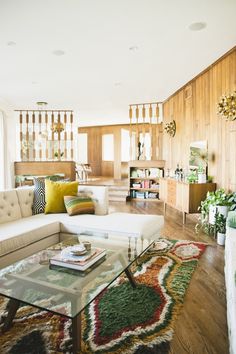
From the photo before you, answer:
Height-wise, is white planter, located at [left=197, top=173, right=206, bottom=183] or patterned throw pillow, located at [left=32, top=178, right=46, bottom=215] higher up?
white planter, located at [left=197, top=173, right=206, bottom=183]

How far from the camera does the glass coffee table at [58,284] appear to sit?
1.52 m

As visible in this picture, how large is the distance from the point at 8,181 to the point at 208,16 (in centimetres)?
637

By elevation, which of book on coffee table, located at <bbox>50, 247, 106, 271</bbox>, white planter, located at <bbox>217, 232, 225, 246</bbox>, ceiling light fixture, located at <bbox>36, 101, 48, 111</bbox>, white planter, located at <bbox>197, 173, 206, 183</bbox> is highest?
ceiling light fixture, located at <bbox>36, 101, 48, 111</bbox>

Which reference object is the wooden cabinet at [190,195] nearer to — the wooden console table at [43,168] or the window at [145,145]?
the window at [145,145]

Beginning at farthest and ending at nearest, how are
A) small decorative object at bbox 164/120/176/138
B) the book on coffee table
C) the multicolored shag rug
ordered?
small decorative object at bbox 164/120/176/138, the book on coffee table, the multicolored shag rug

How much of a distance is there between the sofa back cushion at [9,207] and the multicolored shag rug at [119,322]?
1240 mm

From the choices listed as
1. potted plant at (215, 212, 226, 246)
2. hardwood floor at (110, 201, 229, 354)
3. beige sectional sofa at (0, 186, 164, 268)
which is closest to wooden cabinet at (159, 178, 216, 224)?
potted plant at (215, 212, 226, 246)

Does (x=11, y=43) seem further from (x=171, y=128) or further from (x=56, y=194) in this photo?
(x=171, y=128)

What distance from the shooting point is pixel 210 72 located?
466cm

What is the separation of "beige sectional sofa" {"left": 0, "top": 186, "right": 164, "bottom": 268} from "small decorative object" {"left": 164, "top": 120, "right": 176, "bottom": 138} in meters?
3.62

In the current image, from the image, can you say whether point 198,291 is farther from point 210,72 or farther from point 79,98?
point 79,98

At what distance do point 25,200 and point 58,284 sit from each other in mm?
2077

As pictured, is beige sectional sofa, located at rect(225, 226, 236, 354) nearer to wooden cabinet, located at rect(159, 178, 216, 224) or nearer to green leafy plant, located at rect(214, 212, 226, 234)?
green leafy plant, located at rect(214, 212, 226, 234)

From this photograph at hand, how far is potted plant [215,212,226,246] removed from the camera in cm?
364
